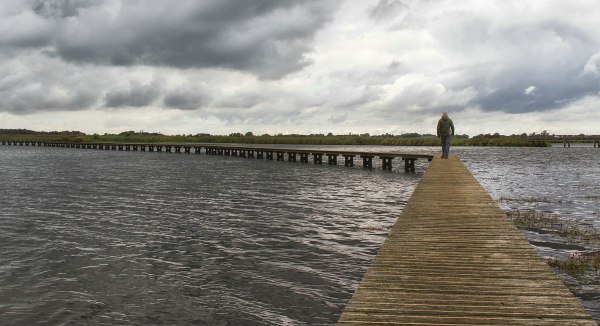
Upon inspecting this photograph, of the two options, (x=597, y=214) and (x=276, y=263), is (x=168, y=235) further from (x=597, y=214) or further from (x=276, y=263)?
(x=597, y=214)

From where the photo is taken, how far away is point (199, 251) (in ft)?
37.8

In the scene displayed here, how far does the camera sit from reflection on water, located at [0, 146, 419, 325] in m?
7.82

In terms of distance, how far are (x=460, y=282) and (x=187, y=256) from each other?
6.72 meters

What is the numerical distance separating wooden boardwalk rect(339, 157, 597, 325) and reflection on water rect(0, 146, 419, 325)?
4.48 ft

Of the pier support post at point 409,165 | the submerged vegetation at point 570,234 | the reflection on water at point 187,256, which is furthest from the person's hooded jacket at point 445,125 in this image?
the pier support post at point 409,165

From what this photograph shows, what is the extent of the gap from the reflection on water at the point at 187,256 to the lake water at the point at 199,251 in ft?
0.11

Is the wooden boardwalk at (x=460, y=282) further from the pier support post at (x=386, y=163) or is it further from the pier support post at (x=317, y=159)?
the pier support post at (x=317, y=159)

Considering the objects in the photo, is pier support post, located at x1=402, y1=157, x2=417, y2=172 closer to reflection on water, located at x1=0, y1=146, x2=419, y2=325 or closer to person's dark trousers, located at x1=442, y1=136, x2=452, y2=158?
person's dark trousers, located at x1=442, y1=136, x2=452, y2=158

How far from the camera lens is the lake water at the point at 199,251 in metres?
7.83

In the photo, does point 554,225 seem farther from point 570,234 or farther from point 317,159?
point 317,159

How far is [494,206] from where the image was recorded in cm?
1203

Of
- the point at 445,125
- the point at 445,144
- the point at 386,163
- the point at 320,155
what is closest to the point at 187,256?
the point at 445,125

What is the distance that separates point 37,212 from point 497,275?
16.5 metres

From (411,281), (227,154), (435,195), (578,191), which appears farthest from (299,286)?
(227,154)
